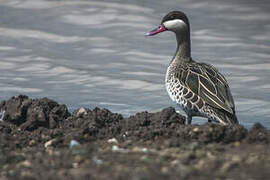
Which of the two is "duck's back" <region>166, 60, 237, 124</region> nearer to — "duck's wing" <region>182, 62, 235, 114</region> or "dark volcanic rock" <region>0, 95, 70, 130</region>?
"duck's wing" <region>182, 62, 235, 114</region>

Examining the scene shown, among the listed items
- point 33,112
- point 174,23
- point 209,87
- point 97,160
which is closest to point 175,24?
point 174,23

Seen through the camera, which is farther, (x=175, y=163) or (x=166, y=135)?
(x=166, y=135)

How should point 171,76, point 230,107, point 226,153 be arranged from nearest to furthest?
1. point 226,153
2. point 230,107
3. point 171,76

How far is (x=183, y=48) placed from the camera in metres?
11.7

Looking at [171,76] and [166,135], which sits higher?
[171,76]

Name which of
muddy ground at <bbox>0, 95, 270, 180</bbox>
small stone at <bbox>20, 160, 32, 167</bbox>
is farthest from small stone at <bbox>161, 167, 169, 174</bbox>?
small stone at <bbox>20, 160, 32, 167</bbox>

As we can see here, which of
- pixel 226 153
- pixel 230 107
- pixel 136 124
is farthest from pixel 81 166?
pixel 230 107

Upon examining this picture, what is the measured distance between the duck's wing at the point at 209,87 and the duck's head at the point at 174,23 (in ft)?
4.25

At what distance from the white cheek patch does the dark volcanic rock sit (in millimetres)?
3078

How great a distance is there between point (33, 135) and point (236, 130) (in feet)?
13.0

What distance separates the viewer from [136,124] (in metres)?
9.61

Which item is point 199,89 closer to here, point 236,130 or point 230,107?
point 230,107

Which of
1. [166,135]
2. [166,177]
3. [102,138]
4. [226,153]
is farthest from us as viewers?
[102,138]

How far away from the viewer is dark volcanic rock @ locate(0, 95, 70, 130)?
10258 millimetres
